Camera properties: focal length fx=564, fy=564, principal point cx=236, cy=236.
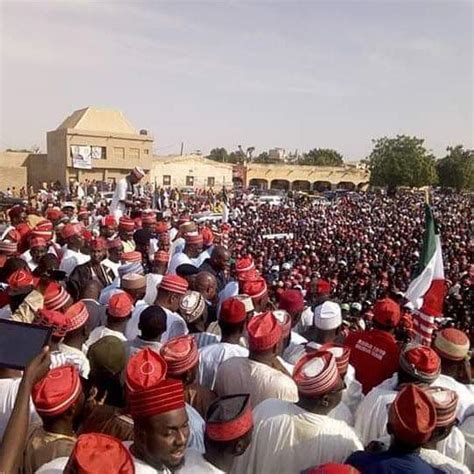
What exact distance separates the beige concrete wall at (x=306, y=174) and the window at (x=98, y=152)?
21.0 metres

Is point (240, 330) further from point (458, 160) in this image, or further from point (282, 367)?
point (458, 160)

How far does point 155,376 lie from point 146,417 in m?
0.29

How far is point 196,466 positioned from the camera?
2.18 m

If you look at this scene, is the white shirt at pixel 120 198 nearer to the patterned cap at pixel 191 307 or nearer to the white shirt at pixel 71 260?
Answer: the white shirt at pixel 71 260

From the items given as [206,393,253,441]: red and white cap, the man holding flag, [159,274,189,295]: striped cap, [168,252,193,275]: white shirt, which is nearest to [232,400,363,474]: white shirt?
[206,393,253,441]: red and white cap

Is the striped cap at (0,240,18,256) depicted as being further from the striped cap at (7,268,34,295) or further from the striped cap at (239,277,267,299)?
the striped cap at (239,277,267,299)

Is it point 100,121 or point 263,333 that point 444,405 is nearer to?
point 263,333

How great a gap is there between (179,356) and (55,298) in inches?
58.9

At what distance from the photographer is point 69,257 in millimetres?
6230

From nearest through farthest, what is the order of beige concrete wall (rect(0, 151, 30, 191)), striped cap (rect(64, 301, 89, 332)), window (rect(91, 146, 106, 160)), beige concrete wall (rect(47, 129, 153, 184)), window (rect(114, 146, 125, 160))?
striped cap (rect(64, 301, 89, 332)), beige concrete wall (rect(0, 151, 30, 191)), beige concrete wall (rect(47, 129, 153, 184)), window (rect(91, 146, 106, 160)), window (rect(114, 146, 125, 160))

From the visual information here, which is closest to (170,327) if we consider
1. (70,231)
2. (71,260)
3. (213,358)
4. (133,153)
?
(213,358)

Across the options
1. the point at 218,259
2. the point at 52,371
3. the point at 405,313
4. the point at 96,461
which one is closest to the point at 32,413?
the point at 52,371

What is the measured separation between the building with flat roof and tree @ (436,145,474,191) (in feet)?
131

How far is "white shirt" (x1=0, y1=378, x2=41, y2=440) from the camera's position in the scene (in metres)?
2.65
